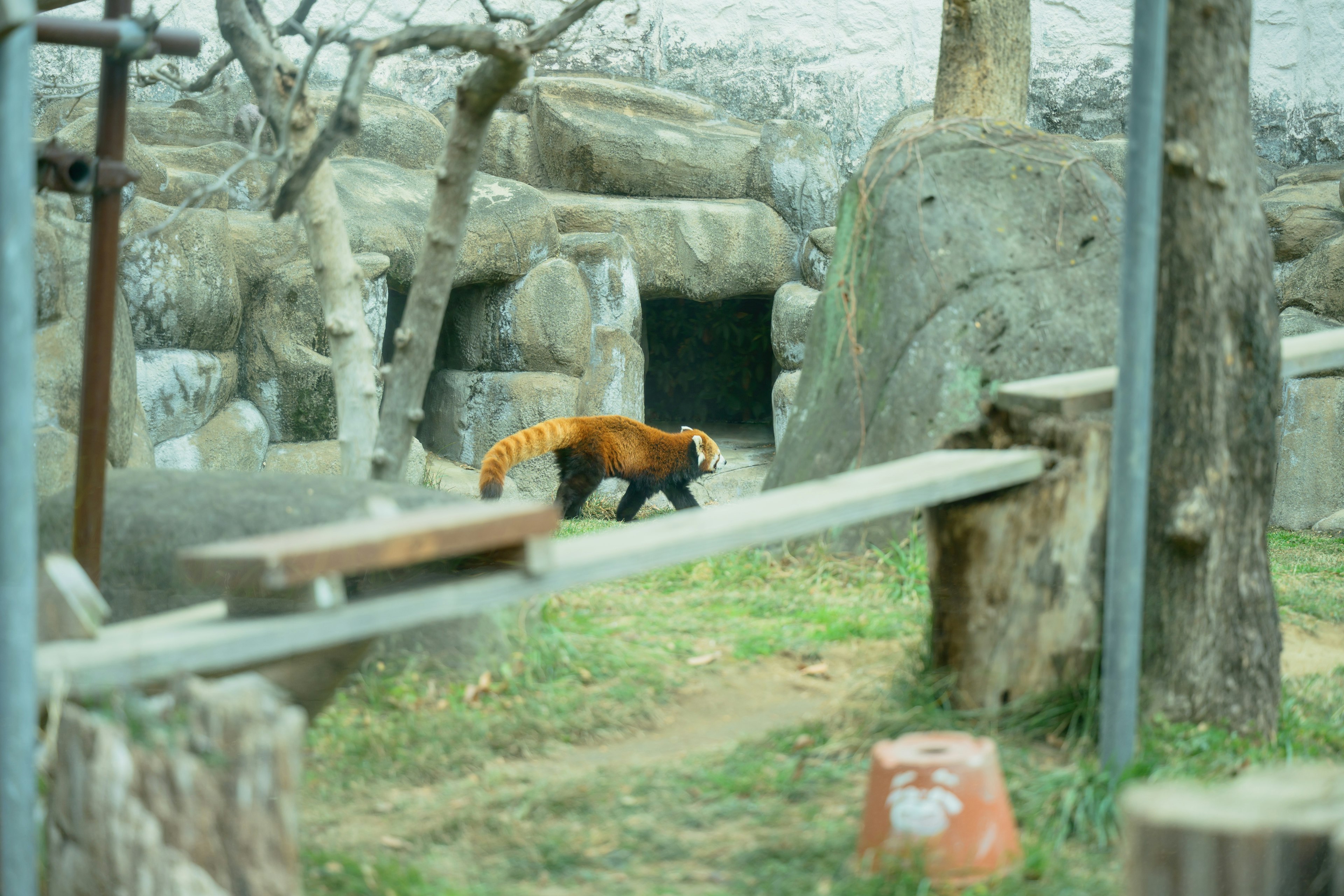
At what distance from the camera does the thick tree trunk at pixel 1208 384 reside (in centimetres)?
300

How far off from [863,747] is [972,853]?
2.28 feet

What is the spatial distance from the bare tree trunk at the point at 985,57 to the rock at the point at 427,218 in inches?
156

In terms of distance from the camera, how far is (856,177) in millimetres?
5723

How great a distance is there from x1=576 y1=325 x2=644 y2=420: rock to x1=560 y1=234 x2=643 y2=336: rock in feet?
0.44

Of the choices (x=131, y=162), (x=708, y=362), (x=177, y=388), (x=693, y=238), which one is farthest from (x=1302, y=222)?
(x=131, y=162)

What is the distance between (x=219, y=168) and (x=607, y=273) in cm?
334

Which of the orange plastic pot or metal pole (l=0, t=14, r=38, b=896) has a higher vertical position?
metal pole (l=0, t=14, r=38, b=896)

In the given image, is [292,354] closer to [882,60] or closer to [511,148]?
[511,148]

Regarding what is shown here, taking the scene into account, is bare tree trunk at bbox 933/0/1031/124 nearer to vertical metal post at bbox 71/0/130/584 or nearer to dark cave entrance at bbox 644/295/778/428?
vertical metal post at bbox 71/0/130/584

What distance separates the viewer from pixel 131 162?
26.1 feet

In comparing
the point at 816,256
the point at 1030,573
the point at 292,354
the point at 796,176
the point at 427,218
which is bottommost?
the point at 292,354

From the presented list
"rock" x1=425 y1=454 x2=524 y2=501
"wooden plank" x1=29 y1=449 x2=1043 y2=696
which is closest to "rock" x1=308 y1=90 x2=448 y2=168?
"rock" x1=425 y1=454 x2=524 y2=501

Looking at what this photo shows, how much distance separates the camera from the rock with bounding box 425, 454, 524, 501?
9656 millimetres

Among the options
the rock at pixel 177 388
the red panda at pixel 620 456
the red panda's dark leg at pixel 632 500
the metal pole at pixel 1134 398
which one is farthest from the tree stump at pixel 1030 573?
the rock at pixel 177 388
